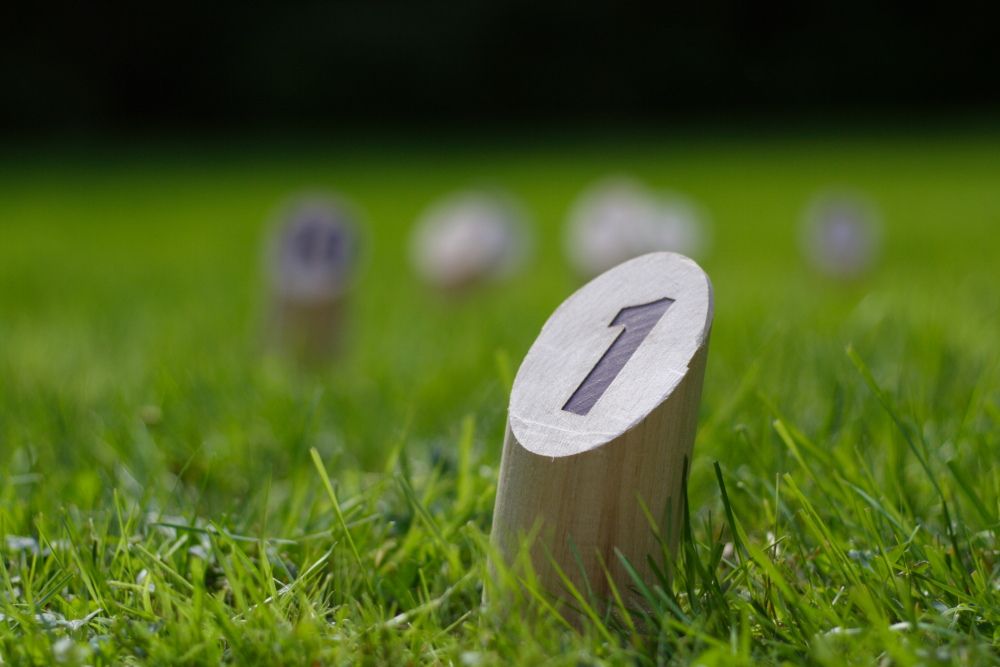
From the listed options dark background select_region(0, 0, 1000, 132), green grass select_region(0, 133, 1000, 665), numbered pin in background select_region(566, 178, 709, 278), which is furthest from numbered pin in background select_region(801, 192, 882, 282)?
dark background select_region(0, 0, 1000, 132)

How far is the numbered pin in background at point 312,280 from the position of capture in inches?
84.9

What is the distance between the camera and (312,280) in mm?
2174

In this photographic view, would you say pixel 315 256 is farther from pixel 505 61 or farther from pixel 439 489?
pixel 505 61

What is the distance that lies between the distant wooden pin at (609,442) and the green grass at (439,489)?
0.11 feet

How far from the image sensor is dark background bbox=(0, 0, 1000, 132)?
14.5 metres

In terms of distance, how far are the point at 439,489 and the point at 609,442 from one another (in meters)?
0.38

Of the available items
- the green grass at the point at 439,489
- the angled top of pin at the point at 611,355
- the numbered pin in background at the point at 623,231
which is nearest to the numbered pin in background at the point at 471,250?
the green grass at the point at 439,489

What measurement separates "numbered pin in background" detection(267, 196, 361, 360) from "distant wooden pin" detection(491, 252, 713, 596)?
4.31 feet

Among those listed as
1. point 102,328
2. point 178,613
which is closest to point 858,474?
point 178,613

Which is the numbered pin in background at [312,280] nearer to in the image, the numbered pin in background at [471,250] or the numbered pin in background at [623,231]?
the numbered pin in background at [623,231]

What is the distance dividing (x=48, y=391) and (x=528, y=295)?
189cm

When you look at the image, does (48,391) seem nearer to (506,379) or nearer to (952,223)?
(506,379)

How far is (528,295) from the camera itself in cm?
348

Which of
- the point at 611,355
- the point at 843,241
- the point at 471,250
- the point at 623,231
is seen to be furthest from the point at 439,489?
the point at 843,241
